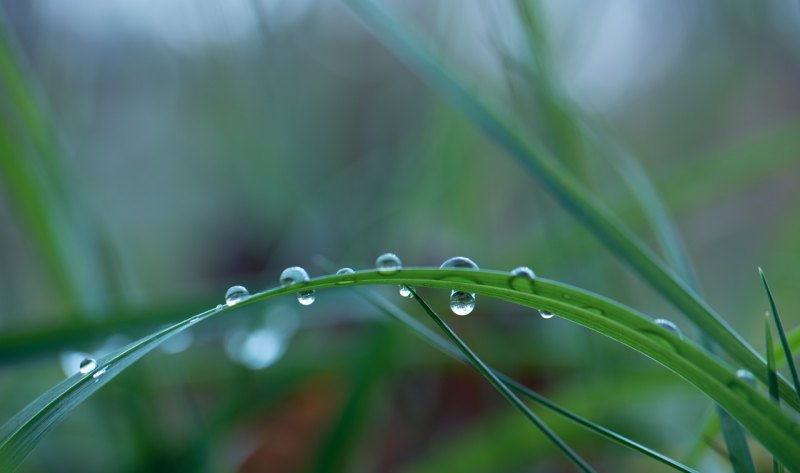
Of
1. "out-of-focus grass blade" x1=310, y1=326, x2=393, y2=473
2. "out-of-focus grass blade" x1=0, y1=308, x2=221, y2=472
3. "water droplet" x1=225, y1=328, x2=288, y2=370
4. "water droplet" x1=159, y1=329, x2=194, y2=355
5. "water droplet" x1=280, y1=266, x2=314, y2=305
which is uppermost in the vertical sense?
"water droplet" x1=159, y1=329, x2=194, y2=355

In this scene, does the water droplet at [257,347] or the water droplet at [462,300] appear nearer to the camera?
the water droplet at [462,300]

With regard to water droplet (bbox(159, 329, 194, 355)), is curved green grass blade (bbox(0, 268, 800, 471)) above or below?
below

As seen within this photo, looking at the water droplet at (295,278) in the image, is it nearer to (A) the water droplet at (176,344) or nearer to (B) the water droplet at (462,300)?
(B) the water droplet at (462,300)

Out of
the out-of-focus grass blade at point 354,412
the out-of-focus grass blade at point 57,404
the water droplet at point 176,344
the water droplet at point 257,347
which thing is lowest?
the out-of-focus grass blade at point 354,412

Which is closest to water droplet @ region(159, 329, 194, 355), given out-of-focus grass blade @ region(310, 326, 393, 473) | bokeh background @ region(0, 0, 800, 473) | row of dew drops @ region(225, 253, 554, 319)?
bokeh background @ region(0, 0, 800, 473)

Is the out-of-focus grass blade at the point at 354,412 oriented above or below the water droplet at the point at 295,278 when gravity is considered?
below

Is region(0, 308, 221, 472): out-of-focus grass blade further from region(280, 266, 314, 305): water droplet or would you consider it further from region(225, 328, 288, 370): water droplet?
region(225, 328, 288, 370): water droplet

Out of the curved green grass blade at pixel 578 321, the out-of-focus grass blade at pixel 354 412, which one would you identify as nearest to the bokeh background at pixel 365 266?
the out-of-focus grass blade at pixel 354 412
